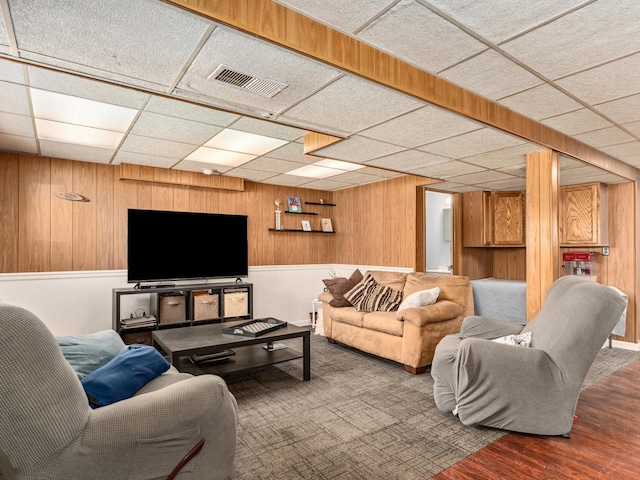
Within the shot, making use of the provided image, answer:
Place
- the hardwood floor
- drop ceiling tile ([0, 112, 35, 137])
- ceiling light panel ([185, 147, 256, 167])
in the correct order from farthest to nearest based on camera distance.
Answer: ceiling light panel ([185, 147, 256, 167])
drop ceiling tile ([0, 112, 35, 137])
the hardwood floor

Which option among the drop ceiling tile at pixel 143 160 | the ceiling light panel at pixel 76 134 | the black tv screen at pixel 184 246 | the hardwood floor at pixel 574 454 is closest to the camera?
the hardwood floor at pixel 574 454

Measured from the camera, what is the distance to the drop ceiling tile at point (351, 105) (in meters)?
2.37

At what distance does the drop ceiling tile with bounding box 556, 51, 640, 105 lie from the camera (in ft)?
7.38

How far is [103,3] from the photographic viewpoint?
1590mm

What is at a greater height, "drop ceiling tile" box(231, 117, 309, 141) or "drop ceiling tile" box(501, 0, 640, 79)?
"drop ceiling tile" box(501, 0, 640, 79)

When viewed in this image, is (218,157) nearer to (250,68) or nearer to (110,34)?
(250,68)

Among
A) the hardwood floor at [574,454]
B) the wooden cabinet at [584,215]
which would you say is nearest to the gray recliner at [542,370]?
the hardwood floor at [574,454]

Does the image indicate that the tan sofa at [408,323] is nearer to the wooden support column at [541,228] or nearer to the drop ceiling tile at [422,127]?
the wooden support column at [541,228]

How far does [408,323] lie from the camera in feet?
12.6

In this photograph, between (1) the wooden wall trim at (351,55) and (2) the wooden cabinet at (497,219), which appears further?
(2) the wooden cabinet at (497,219)

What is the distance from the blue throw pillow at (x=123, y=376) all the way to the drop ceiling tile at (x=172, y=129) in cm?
187

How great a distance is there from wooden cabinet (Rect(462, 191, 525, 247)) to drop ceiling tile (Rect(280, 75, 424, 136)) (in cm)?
398

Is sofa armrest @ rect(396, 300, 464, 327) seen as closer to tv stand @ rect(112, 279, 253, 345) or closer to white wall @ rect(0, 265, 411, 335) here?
white wall @ rect(0, 265, 411, 335)

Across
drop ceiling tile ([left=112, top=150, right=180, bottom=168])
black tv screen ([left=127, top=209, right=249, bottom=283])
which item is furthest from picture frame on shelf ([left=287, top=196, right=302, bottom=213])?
drop ceiling tile ([left=112, top=150, right=180, bottom=168])
